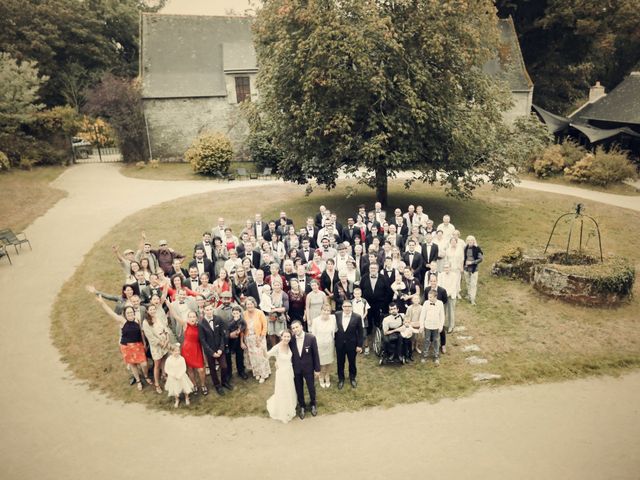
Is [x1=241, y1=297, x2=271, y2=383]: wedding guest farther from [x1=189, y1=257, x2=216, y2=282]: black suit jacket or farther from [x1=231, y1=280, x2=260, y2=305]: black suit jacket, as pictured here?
[x1=189, y1=257, x2=216, y2=282]: black suit jacket

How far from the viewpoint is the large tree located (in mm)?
15672

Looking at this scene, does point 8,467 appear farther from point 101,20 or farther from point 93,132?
point 101,20

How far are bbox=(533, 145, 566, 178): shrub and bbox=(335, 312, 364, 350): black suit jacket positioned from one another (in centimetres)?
2352

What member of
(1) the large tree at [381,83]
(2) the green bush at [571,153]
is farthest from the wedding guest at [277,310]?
(2) the green bush at [571,153]

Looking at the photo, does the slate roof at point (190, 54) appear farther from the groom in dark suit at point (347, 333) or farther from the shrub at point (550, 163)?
the groom in dark suit at point (347, 333)

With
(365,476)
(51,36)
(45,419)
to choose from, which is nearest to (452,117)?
(365,476)

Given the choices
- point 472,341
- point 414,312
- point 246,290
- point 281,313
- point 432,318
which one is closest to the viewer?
point 432,318

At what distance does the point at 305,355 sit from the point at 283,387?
0.66 metres

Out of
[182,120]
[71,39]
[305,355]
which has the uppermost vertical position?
[71,39]

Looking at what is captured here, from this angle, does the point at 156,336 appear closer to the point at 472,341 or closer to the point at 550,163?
the point at 472,341

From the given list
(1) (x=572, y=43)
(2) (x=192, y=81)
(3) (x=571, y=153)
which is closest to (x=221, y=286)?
(3) (x=571, y=153)

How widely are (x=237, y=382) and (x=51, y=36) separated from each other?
40.9 meters

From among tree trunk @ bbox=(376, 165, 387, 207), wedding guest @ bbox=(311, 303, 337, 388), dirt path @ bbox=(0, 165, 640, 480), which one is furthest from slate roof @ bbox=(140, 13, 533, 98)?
wedding guest @ bbox=(311, 303, 337, 388)

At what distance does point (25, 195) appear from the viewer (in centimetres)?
2331
